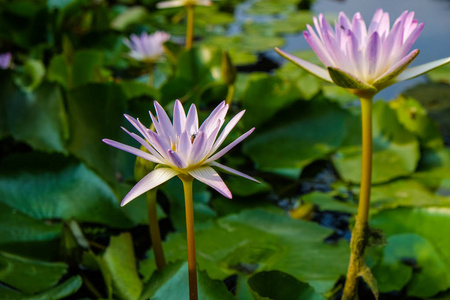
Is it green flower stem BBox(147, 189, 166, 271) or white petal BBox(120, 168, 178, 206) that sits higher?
white petal BBox(120, 168, 178, 206)

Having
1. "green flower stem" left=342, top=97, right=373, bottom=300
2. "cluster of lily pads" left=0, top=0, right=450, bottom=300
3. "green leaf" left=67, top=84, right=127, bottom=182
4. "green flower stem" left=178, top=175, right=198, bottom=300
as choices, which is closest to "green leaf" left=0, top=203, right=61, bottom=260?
"cluster of lily pads" left=0, top=0, right=450, bottom=300

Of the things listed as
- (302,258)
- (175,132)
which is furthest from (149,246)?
(175,132)

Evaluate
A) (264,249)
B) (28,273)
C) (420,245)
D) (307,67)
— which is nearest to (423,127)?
(420,245)

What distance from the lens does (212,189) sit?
147 centimetres

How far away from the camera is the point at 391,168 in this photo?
58.8 inches

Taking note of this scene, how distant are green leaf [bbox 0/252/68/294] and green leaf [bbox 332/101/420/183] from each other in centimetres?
93

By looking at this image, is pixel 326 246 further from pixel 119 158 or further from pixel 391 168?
pixel 119 158

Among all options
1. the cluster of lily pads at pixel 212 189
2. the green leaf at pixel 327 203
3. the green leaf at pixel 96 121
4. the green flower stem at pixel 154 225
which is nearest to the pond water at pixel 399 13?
the cluster of lily pads at pixel 212 189

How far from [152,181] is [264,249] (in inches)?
19.1

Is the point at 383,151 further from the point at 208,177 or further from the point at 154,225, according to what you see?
the point at 208,177

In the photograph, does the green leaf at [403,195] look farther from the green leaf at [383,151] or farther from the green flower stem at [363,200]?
the green flower stem at [363,200]

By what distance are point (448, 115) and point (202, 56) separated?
1.03 m

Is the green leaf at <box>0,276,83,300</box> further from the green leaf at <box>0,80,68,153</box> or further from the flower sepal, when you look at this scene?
the flower sepal

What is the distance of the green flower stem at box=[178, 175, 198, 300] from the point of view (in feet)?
2.22
